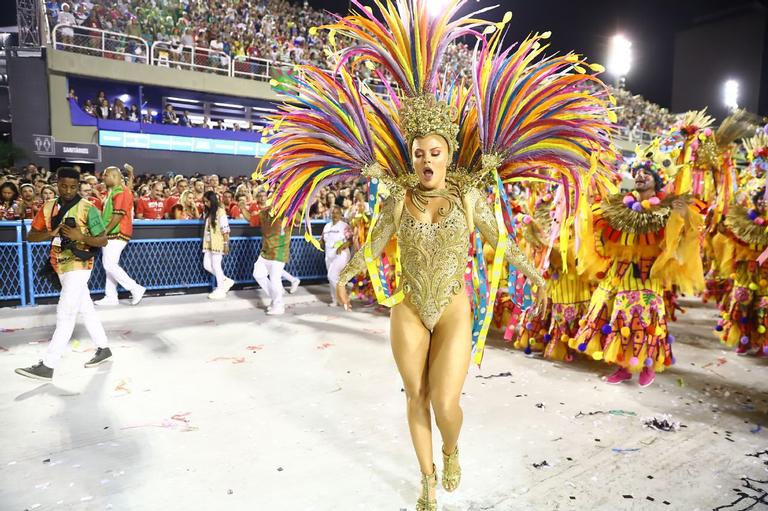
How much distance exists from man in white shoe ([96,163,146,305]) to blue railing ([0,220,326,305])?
0.30 m

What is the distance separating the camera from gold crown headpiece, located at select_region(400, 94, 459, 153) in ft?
9.03

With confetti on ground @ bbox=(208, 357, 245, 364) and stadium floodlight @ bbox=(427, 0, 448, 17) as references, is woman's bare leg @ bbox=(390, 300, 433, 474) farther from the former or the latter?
confetti on ground @ bbox=(208, 357, 245, 364)

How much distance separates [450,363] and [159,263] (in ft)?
20.6

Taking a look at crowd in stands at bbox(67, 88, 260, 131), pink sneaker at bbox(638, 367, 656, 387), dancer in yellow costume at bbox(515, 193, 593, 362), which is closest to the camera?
pink sneaker at bbox(638, 367, 656, 387)

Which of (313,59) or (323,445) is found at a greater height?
(313,59)

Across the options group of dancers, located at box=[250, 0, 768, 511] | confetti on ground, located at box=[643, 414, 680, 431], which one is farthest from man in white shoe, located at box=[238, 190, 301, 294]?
confetti on ground, located at box=[643, 414, 680, 431]

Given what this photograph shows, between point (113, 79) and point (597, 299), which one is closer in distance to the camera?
point (597, 299)

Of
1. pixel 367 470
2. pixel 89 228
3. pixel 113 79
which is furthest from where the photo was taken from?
pixel 113 79

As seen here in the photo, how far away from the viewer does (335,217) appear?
26.3 ft

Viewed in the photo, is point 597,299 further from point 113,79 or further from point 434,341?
point 113,79

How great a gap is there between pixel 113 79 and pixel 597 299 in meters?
15.5

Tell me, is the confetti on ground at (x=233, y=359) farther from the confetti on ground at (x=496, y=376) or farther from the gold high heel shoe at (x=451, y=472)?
the gold high heel shoe at (x=451, y=472)

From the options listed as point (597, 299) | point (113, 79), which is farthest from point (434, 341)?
point (113, 79)

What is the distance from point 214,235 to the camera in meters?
7.71
